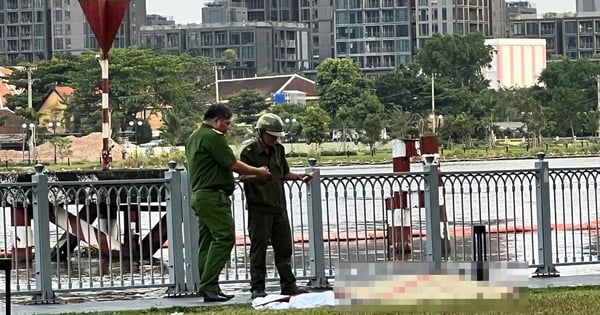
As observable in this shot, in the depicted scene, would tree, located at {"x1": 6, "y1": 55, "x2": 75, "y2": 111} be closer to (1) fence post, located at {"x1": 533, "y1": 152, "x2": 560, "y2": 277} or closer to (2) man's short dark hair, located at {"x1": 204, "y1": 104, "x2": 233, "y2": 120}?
(1) fence post, located at {"x1": 533, "y1": 152, "x2": 560, "y2": 277}

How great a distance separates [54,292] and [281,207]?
7.54 feet

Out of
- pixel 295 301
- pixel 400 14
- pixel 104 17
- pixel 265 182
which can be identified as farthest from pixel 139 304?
pixel 400 14

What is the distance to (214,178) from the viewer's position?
1327cm


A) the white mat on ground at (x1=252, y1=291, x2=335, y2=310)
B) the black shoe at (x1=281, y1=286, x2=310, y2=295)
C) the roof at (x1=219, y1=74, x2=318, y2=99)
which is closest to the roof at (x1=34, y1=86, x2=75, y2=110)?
the roof at (x1=219, y1=74, x2=318, y2=99)

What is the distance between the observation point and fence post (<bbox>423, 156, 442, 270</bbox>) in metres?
15.1

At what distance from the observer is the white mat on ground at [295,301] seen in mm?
12648

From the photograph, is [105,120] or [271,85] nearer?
[105,120]

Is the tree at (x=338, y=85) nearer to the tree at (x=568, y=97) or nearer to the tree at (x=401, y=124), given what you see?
the tree at (x=401, y=124)

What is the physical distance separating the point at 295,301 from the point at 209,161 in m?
1.42

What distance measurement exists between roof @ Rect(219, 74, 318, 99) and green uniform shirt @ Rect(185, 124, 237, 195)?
135055 mm

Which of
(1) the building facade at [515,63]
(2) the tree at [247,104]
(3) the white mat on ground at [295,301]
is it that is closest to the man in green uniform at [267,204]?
(3) the white mat on ground at [295,301]

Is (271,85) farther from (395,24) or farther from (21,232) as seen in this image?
(21,232)

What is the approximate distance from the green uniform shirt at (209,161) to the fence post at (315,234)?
1579 mm

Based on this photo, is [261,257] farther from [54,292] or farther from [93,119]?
[93,119]
